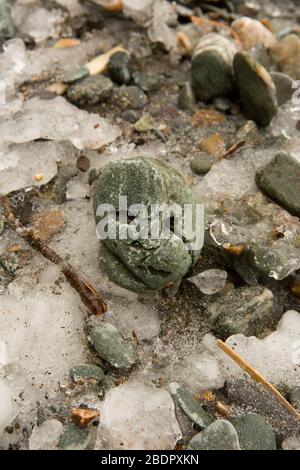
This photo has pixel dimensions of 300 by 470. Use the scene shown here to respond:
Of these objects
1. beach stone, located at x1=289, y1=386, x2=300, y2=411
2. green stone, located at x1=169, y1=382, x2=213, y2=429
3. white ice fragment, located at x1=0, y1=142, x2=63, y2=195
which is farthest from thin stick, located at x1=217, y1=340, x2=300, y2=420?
white ice fragment, located at x1=0, y1=142, x2=63, y2=195

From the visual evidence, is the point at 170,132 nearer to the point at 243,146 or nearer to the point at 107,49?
the point at 243,146

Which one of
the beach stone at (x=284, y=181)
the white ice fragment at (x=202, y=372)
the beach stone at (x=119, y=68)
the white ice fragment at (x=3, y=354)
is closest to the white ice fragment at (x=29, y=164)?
the beach stone at (x=119, y=68)

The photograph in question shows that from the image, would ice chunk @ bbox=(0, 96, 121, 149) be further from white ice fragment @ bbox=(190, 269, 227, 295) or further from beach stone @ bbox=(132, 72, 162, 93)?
white ice fragment @ bbox=(190, 269, 227, 295)

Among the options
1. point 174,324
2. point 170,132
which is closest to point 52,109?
point 170,132

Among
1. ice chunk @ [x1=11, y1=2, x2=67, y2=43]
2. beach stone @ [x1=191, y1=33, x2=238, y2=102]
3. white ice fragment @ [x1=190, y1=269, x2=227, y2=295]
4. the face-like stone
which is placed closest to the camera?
the face-like stone

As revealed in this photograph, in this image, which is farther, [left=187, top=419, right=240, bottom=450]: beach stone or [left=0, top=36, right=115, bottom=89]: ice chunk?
[left=0, top=36, right=115, bottom=89]: ice chunk

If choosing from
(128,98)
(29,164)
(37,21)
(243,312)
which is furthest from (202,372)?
(37,21)

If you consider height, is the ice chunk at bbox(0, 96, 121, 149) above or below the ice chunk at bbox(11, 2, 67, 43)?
below
